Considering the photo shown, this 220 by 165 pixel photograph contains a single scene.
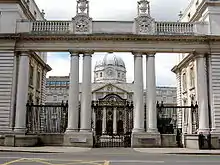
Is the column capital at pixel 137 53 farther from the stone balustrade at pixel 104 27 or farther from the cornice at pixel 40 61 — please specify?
the cornice at pixel 40 61

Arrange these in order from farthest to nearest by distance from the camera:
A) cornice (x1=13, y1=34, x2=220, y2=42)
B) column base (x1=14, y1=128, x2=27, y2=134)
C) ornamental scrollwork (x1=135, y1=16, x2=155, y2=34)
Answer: ornamental scrollwork (x1=135, y1=16, x2=155, y2=34), cornice (x1=13, y1=34, x2=220, y2=42), column base (x1=14, y1=128, x2=27, y2=134)

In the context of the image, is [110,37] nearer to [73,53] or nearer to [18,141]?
[73,53]

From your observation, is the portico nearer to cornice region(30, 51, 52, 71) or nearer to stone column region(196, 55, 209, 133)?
stone column region(196, 55, 209, 133)

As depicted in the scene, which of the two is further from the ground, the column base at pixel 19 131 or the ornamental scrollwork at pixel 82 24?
the ornamental scrollwork at pixel 82 24

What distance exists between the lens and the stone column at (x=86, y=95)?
2896cm

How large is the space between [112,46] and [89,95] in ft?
16.8

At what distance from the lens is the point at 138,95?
96.6 ft

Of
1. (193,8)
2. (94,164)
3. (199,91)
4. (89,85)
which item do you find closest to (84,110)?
(89,85)

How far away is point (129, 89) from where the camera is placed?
91.1 metres

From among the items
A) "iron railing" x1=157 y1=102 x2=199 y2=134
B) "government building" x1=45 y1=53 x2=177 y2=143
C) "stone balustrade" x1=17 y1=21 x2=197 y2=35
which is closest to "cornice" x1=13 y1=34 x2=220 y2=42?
"stone balustrade" x1=17 y1=21 x2=197 y2=35

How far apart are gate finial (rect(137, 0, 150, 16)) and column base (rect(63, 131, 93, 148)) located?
12.8 meters

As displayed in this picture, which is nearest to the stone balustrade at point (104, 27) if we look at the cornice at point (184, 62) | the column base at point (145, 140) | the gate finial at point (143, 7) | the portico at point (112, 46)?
the portico at point (112, 46)

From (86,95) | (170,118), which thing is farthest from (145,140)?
(170,118)

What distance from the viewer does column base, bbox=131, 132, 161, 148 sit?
92.1 feet
